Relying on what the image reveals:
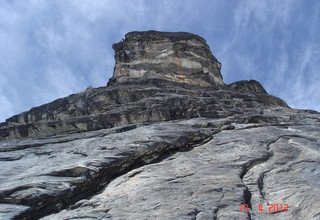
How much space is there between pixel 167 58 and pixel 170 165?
3559 centimetres

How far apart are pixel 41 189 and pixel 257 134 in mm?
11213

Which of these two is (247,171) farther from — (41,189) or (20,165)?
(20,165)

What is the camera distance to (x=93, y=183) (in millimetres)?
15891

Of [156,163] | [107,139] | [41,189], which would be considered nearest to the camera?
[41,189]

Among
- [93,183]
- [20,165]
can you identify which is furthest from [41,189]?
[20,165]

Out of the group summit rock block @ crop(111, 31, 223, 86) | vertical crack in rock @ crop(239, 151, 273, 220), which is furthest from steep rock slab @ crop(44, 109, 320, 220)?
summit rock block @ crop(111, 31, 223, 86)

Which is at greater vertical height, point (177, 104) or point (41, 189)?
point (177, 104)

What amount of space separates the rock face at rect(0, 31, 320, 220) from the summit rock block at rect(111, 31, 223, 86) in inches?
756

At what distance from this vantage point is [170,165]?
682 inches
